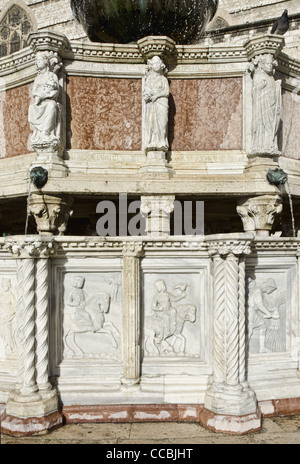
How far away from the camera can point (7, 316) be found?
13.6ft

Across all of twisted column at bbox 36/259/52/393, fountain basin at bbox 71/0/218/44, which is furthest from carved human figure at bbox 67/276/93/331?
fountain basin at bbox 71/0/218/44

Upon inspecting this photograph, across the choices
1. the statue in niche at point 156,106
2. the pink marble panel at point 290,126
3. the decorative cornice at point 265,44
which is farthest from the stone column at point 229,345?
the decorative cornice at point 265,44

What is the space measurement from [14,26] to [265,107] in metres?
18.6

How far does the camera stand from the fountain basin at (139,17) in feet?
22.2

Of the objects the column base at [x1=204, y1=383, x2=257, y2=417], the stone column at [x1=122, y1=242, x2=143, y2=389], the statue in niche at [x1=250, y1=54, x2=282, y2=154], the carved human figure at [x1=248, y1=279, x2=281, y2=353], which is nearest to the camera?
the column base at [x1=204, y1=383, x2=257, y2=417]

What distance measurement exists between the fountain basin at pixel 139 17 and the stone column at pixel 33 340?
458 cm

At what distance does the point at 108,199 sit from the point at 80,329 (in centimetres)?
255

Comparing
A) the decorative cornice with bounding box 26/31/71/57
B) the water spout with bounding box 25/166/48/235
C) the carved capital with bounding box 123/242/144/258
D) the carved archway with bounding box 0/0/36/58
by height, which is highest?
the carved archway with bounding box 0/0/36/58

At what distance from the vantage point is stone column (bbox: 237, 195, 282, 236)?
236 inches

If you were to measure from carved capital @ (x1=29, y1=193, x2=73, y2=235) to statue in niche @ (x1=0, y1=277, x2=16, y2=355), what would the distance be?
1.84m

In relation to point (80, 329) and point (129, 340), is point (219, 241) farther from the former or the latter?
point (80, 329)

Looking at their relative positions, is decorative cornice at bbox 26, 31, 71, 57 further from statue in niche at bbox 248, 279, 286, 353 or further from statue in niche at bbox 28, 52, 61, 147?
statue in niche at bbox 248, 279, 286, 353

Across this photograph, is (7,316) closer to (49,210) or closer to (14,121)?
(49,210)

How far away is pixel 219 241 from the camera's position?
155 inches
